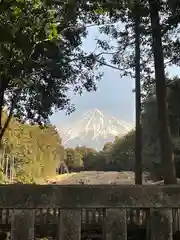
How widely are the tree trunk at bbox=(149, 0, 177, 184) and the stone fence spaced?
14.1 ft

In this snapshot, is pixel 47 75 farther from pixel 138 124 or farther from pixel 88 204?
pixel 88 204

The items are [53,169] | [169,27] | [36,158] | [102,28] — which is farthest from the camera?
[53,169]

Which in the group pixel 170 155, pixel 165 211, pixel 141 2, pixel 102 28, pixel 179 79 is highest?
pixel 102 28

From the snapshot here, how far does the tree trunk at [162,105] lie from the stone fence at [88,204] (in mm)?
4302

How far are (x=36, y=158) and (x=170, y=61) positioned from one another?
14.2m

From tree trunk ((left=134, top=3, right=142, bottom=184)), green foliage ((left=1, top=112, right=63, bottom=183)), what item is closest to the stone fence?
tree trunk ((left=134, top=3, right=142, bottom=184))

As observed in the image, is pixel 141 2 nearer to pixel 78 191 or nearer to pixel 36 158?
pixel 78 191

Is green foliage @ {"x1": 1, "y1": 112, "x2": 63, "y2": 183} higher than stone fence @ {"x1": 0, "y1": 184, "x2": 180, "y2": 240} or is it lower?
higher

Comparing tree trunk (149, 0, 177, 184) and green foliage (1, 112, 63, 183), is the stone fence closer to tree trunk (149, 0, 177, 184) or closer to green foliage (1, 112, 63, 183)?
tree trunk (149, 0, 177, 184)

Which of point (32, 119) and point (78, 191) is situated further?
point (32, 119)

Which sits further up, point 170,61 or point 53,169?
point 170,61

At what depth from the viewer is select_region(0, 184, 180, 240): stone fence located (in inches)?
81.6

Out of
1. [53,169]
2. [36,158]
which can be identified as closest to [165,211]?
[36,158]

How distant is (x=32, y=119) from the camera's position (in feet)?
33.2
